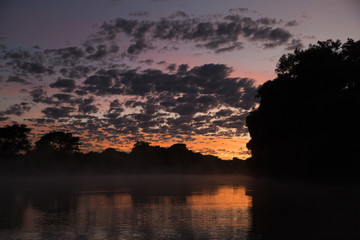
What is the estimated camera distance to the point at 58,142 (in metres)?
153

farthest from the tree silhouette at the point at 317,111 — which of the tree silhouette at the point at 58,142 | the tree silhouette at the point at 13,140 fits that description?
the tree silhouette at the point at 58,142

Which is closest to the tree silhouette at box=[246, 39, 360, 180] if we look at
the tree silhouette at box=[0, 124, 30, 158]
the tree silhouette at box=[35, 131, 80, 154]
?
the tree silhouette at box=[0, 124, 30, 158]

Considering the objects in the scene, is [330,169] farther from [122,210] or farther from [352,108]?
[122,210]

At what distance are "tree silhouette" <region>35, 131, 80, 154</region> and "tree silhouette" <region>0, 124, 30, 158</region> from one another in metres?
21.1

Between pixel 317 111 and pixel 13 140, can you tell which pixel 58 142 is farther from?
pixel 317 111

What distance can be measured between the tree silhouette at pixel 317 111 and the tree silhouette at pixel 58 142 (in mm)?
104700

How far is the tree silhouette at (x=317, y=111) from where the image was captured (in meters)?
51.9

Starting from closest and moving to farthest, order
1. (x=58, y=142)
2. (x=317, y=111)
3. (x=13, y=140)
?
(x=317, y=111) < (x=13, y=140) < (x=58, y=142)

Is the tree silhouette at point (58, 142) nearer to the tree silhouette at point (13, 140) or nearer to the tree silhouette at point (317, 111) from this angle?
the tree silhouette at point (13, 140)

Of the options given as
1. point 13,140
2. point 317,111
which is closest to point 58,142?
point 13,140

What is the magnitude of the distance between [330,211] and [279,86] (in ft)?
118

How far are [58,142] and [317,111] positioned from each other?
120412 millimetres

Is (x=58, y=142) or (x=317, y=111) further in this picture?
(x=58, y=142)

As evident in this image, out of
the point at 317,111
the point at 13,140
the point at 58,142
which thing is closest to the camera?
the point at 317,111
